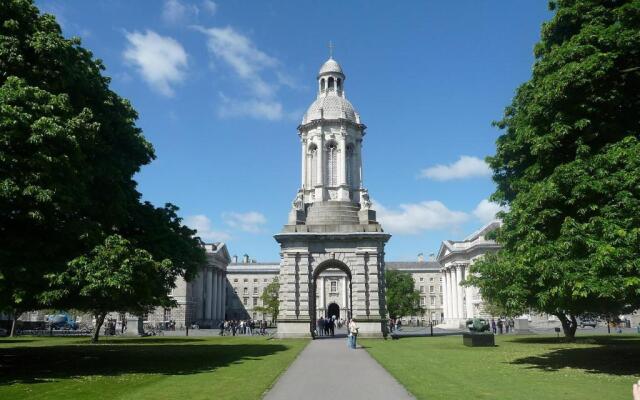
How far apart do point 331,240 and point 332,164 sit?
9685 millimetres

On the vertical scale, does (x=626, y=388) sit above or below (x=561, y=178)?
below

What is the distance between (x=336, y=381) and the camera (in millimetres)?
16516

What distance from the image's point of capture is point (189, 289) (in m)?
91.2

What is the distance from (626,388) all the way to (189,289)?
8295 cm

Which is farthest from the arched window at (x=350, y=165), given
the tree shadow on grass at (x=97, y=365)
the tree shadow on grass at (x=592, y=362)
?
the tree shadow on grass at (x=592, y=362)

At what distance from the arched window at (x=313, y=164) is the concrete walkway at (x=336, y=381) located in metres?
26.4

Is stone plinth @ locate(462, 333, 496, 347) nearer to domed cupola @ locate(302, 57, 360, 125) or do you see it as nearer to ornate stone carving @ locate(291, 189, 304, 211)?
ornate stone carving @ locate(291, 189, 304, 211)

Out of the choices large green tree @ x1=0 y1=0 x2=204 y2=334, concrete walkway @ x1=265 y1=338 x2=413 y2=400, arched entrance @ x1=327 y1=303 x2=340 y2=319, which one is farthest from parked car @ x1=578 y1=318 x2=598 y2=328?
large green tree @ x1=0 y1=0 x2=204 y2=334

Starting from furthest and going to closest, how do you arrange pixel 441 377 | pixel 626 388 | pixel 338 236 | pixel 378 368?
pixel 338 236, pixel 378 368, pixel 441 377, pixel 626 388

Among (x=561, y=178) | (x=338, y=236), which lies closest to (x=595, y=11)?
(x=561, y=178)

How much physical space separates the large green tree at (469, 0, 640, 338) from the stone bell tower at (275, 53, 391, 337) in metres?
20.1

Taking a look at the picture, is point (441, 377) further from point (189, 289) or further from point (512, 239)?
point (189, 289)

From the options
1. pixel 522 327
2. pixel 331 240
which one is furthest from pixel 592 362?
pixel 522 327

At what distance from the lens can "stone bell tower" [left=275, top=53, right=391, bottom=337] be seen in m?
40.3
